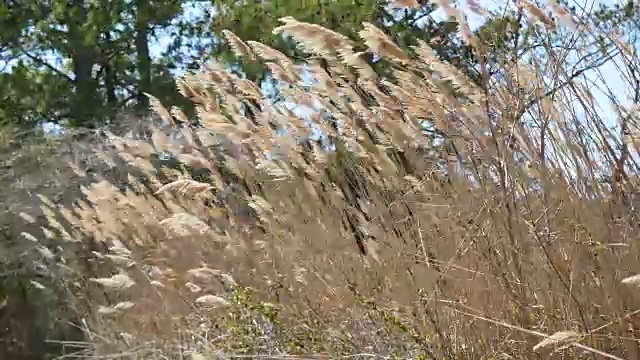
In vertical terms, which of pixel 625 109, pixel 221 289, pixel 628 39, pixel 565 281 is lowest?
pixel 221 289

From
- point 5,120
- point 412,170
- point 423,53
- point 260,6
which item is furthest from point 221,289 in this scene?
point 5,120

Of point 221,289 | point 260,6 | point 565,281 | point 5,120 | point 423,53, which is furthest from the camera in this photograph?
point 5,120

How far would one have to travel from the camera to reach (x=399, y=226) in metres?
2.92

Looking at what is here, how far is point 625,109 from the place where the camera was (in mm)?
2287

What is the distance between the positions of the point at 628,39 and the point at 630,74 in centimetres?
10

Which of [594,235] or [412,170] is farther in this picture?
[412,170]

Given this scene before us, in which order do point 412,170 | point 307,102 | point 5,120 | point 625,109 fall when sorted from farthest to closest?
point 5,120 < point 307,102 < point 412,170 < point 625,109

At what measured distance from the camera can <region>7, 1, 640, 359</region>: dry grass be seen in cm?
221

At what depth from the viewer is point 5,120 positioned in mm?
11164

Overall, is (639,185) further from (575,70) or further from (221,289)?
(221,289)

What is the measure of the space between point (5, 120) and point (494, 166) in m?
9.78

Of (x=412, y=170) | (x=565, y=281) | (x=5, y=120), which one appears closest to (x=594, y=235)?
(x=565, y=281)

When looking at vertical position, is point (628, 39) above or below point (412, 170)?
above

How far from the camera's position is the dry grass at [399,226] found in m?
2.21
